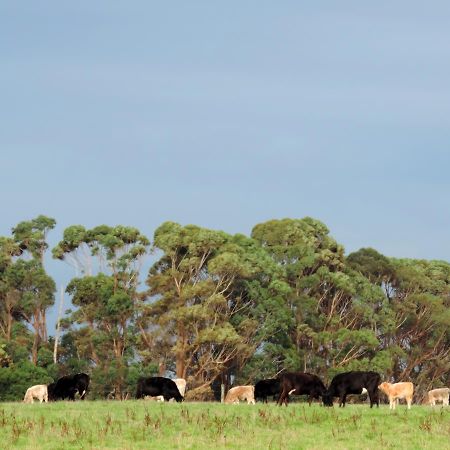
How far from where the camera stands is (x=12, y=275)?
63.2m

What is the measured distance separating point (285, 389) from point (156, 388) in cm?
728

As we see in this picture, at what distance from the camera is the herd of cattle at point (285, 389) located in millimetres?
34438

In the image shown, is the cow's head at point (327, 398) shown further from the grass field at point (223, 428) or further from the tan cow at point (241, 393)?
the tan cow at point (241, 393)

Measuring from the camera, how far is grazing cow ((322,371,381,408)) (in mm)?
34688

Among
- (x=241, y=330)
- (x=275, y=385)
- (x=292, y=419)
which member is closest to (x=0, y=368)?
(x=241, y=330)

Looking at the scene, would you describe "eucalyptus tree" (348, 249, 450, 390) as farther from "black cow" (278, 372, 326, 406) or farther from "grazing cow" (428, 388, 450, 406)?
"black cow" (278, 372, 326, 406)

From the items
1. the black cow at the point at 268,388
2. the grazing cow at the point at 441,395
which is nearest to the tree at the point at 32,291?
the black cow at the point at 268,388

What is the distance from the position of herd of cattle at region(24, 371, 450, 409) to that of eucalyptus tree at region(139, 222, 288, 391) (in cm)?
1812

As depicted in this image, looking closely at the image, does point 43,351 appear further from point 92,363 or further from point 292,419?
point 292,419

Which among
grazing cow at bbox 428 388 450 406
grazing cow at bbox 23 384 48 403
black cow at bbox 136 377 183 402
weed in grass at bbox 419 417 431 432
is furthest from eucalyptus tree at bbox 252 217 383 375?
weed in grass at bbox 419 417 431 432

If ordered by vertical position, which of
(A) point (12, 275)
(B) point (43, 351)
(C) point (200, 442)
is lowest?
(C) point (200, 442)

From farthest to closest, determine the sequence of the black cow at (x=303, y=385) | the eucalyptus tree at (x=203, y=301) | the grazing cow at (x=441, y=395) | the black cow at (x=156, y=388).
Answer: the eucalyptus tree at (x=203, y=301) < the grazing cow at (x=441, y=395) < the black cow at (x=156, y=388) < the black cow at (x=303, y=385)

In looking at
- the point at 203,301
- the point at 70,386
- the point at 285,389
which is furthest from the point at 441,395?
the point at 203,301

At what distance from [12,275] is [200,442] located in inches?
1602
